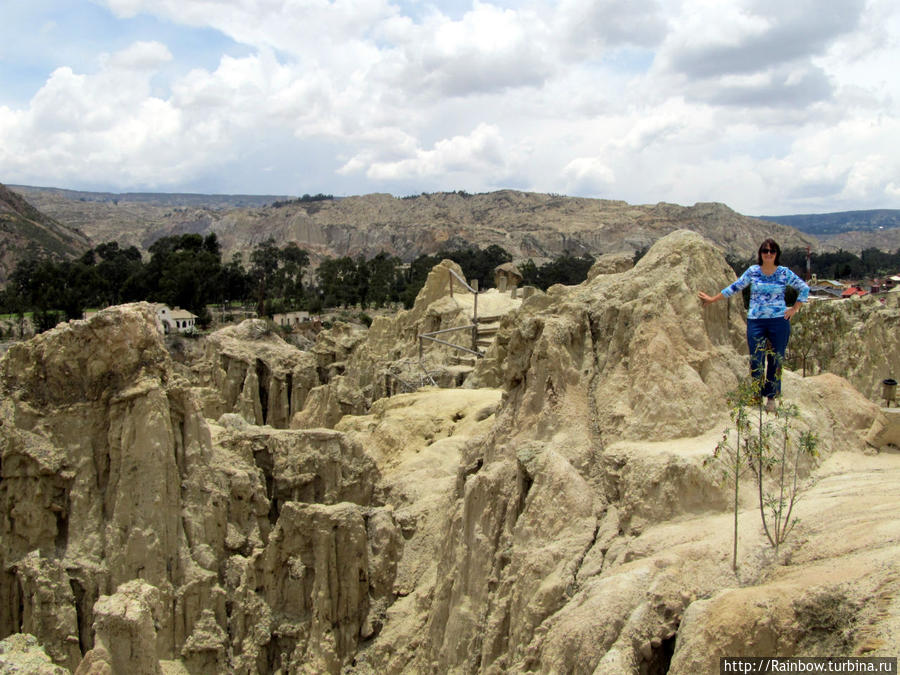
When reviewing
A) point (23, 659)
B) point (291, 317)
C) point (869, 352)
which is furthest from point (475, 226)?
point (23, 659)

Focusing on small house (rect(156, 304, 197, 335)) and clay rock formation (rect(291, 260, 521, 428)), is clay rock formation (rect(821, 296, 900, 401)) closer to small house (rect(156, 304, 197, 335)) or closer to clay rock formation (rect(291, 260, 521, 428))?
clay rock formation (rect(291, 260, 521, 428))

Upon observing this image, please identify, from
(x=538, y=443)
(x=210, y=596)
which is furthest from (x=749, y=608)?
(x=210, y=596)

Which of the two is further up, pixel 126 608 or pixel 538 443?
pixel 538 443

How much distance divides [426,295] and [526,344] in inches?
857

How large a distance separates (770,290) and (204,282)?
5677 centimetres

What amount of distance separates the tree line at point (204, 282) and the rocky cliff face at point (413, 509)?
45.6 meters

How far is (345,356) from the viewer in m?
28.1

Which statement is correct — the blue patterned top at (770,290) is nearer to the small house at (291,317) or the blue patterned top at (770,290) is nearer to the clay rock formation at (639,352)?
the clay rock formation at (639,352)

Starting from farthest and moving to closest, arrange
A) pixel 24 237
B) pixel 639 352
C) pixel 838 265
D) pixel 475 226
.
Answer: pixel 475 226
pixel 24 237
pixel 838 265
pixel 639 352

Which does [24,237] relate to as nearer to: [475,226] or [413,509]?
[475,226]

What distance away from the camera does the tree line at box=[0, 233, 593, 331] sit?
180ft

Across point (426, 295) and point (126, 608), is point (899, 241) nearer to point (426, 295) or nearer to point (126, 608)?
point (426, 295)

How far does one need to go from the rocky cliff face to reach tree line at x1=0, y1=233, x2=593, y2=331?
4555 centimetres

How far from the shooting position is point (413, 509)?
40.0ft
